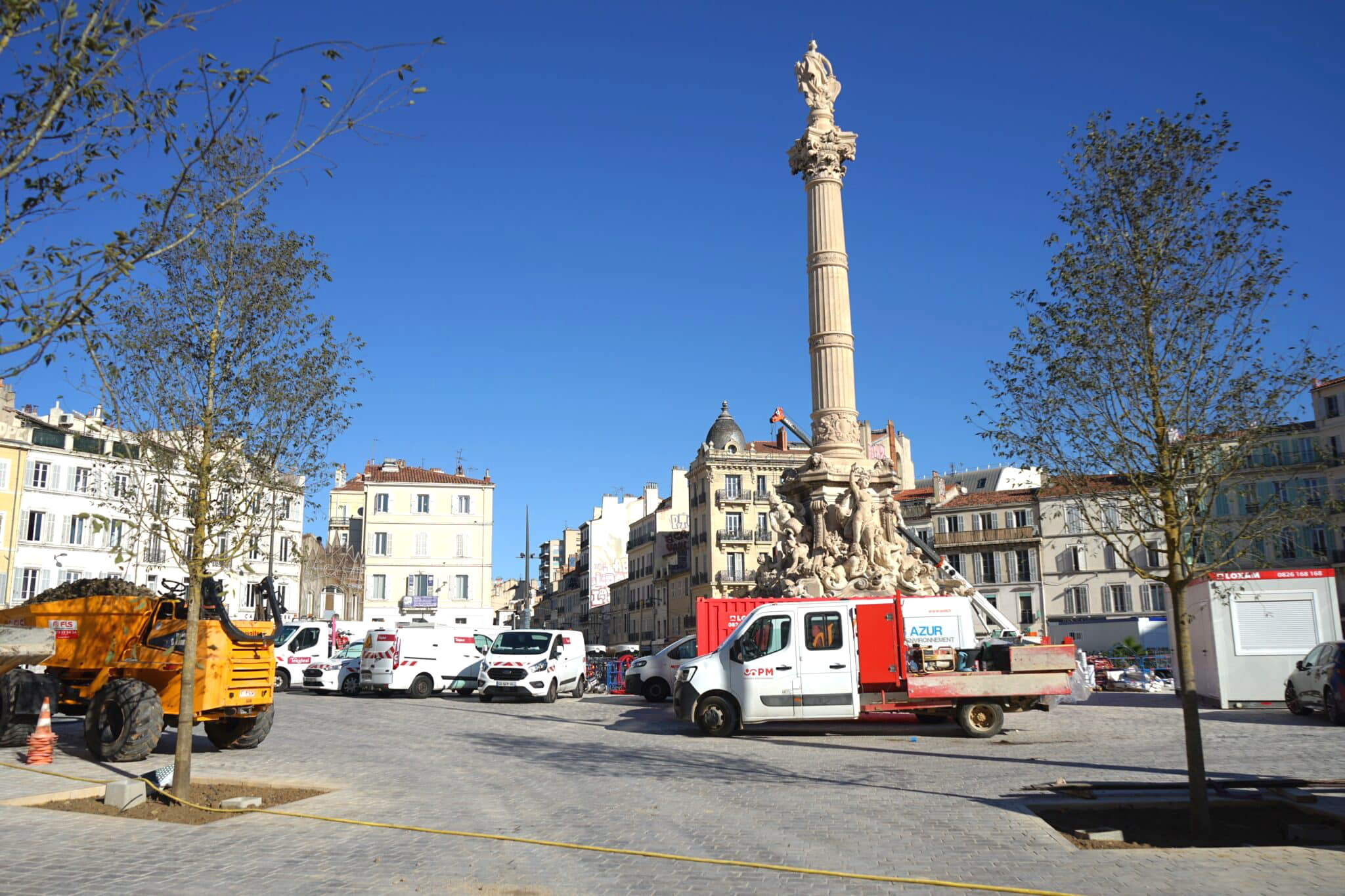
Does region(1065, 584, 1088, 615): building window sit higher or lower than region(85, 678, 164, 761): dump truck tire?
higher

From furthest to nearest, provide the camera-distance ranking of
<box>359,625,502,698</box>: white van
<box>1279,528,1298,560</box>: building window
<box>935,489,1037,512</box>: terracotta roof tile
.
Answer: <box>935,489,1037,512</box>: terracotta roof tile < <box>359,625,502,698</box>: white van < <box>1279,528,1298,560</box>: building window

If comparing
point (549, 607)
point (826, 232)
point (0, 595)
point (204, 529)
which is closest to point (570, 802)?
point (204, 529)

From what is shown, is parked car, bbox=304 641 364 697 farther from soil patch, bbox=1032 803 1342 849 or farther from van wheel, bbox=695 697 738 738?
soil patch, bbox=1032 803 1342 849

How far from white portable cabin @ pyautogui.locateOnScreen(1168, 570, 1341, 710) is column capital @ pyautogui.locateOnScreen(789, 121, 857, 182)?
1476 centimetres

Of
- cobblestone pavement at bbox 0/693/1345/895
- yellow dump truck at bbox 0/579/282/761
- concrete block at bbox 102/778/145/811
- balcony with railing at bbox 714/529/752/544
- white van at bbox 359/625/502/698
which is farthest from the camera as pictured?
balcony with railing at bbox 714/529/752/544

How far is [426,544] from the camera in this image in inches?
2297

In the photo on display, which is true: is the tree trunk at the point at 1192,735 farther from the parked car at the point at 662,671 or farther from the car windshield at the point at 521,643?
the car windshield at the point at 521,643

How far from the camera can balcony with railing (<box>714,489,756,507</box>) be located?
6631cm

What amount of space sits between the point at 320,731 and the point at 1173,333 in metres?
15.3

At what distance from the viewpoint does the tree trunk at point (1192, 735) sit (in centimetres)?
859

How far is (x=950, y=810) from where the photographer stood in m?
10.0

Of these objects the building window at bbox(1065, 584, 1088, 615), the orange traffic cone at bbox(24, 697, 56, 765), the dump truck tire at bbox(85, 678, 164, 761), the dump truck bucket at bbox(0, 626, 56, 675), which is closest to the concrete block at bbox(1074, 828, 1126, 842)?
the dump truck tire at bbox(85, 678, 164, 761)

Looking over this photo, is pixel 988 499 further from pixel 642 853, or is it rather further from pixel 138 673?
pixel 642 853

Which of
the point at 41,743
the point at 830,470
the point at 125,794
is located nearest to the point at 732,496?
the point at 830,470
